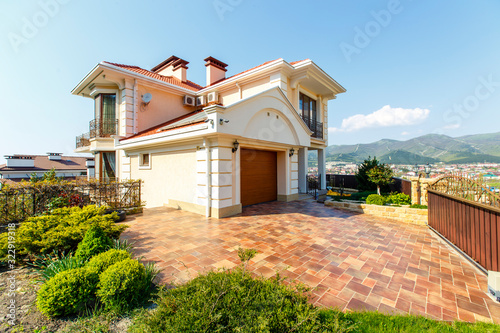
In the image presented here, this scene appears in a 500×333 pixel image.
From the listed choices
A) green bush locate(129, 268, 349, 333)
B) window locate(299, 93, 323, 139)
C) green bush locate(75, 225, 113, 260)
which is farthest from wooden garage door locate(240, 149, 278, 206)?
green bush locate(129, 268, 349, 333)

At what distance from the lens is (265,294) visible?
2.13 m

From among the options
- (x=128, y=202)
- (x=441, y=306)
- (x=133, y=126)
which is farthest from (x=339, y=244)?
(x=133, y=126)

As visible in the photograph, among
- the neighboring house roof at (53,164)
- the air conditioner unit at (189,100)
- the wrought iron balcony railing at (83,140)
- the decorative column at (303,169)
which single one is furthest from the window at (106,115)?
the neighboring house roof at (53,164)

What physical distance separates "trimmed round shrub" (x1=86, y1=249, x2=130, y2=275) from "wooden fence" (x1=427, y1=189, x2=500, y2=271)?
20.3ft

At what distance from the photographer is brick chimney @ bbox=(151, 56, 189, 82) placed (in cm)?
1517

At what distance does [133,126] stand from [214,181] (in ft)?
25.2

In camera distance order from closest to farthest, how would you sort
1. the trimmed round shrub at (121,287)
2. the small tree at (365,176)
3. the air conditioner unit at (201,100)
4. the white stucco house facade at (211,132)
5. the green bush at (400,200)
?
the trimmed round shrub at (121,287)
the white stucco house facade at (211,132)
the green bush at (400,200)
the small tree at (365,176)
the air conditioner unit at (201,100)

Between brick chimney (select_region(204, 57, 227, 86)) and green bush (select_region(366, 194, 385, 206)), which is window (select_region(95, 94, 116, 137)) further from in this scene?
green bush (select_region(366, 194, 385, 206))

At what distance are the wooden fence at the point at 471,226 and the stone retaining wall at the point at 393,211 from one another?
1.01 m

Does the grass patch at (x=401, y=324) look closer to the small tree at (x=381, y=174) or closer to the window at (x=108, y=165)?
the small tree at (x=381, y=174)

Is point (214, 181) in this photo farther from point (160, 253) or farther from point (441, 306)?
point (441, 306)

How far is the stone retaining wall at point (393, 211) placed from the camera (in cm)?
680

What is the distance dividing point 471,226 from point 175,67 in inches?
703

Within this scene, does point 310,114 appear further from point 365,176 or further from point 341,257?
point 341,257
